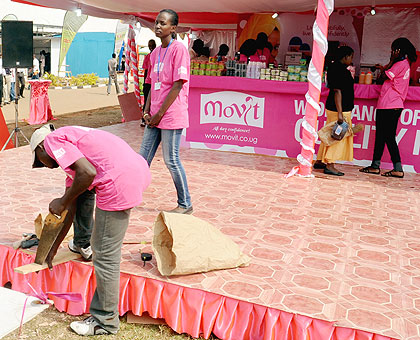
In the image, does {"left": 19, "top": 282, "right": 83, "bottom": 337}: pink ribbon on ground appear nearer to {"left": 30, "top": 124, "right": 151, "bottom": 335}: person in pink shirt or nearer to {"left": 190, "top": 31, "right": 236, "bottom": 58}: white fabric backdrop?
{"left": 30, "top": 124, "right": 151, "bottom": 335}: person in pink shirt

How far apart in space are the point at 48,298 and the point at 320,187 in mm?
3560

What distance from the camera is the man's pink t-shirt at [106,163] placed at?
2.47m

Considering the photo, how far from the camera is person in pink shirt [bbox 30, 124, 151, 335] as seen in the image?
8.02 feet

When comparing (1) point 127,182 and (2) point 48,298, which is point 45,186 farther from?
(1) point 127,182

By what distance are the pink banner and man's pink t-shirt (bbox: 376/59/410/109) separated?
13.1 inches

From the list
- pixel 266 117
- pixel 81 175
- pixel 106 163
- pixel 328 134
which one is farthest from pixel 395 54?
pixel 81 175

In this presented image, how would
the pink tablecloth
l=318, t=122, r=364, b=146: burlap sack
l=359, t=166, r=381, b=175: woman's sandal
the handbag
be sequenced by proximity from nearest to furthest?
the handbag → l=318, t=122, r=364, b=146: burlap sack → l=359, t=166, r=381, b=175: woman's sandal → the pink tablecloth

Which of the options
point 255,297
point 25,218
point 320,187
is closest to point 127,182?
point 255,297

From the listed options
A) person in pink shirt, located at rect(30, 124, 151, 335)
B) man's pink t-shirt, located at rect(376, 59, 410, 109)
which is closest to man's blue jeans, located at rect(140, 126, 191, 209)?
person in pink shirt, located at rect(30, 124, 151, 335)

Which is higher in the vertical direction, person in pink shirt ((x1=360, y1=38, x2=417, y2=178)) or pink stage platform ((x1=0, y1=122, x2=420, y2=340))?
person in pink shirt ((x1=360, y1=38, x2=417, y2=178))

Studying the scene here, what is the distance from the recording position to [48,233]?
280 centimetres

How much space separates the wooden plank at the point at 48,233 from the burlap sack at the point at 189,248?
64 cm

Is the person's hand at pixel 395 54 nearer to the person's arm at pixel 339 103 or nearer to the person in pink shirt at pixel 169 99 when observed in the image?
the person's arm at pixel 339 103

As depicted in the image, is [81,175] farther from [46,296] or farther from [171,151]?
[171,151]
